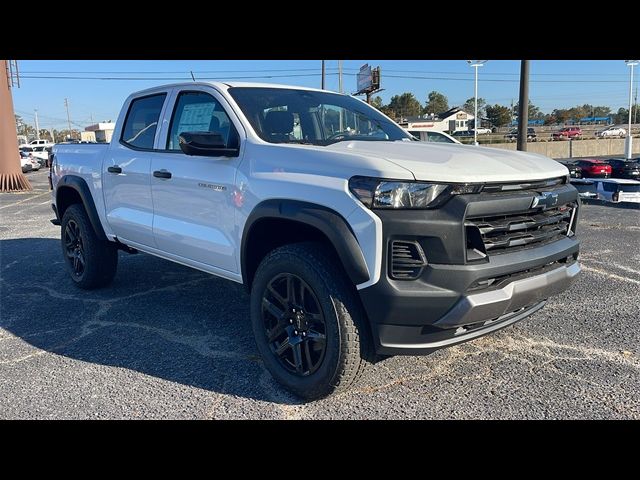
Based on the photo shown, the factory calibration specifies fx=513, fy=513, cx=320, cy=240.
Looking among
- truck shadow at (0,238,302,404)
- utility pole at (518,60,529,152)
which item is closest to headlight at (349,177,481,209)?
truck shadow at (0,238,302,404)

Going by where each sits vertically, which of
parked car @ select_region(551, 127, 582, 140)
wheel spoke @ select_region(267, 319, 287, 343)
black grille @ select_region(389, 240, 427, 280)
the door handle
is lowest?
wheel spoke @ select_region(267, 319, 287, 343)

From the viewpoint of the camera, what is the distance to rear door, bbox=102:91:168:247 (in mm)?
4438

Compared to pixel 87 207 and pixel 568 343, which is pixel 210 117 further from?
pixel 568 343

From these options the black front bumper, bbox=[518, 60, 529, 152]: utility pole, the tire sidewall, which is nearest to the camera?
the black front bumper

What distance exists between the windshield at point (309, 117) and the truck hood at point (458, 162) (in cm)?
43

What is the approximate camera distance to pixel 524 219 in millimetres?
2906

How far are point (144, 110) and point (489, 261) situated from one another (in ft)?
11.5

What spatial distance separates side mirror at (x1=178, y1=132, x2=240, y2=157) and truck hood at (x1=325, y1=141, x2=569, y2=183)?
733 mm

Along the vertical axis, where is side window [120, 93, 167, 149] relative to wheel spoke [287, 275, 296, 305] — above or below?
above

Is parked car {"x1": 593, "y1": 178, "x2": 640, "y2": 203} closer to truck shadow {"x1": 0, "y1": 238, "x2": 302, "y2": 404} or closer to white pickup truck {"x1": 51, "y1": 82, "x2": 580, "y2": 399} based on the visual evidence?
white pickup truck {"x1": 51, "y1": 82, "x2": 580, "y2": 399}

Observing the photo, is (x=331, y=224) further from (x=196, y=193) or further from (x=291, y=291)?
(x=196, y=193)

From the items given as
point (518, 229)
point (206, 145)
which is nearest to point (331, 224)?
point (518, 229)

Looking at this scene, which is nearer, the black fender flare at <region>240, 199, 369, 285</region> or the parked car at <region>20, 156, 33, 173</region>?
the black fender flare at <region>240, 199, 369, 285</region>

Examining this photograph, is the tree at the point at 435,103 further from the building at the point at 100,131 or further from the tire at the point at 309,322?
the tire at the point at 309,322
